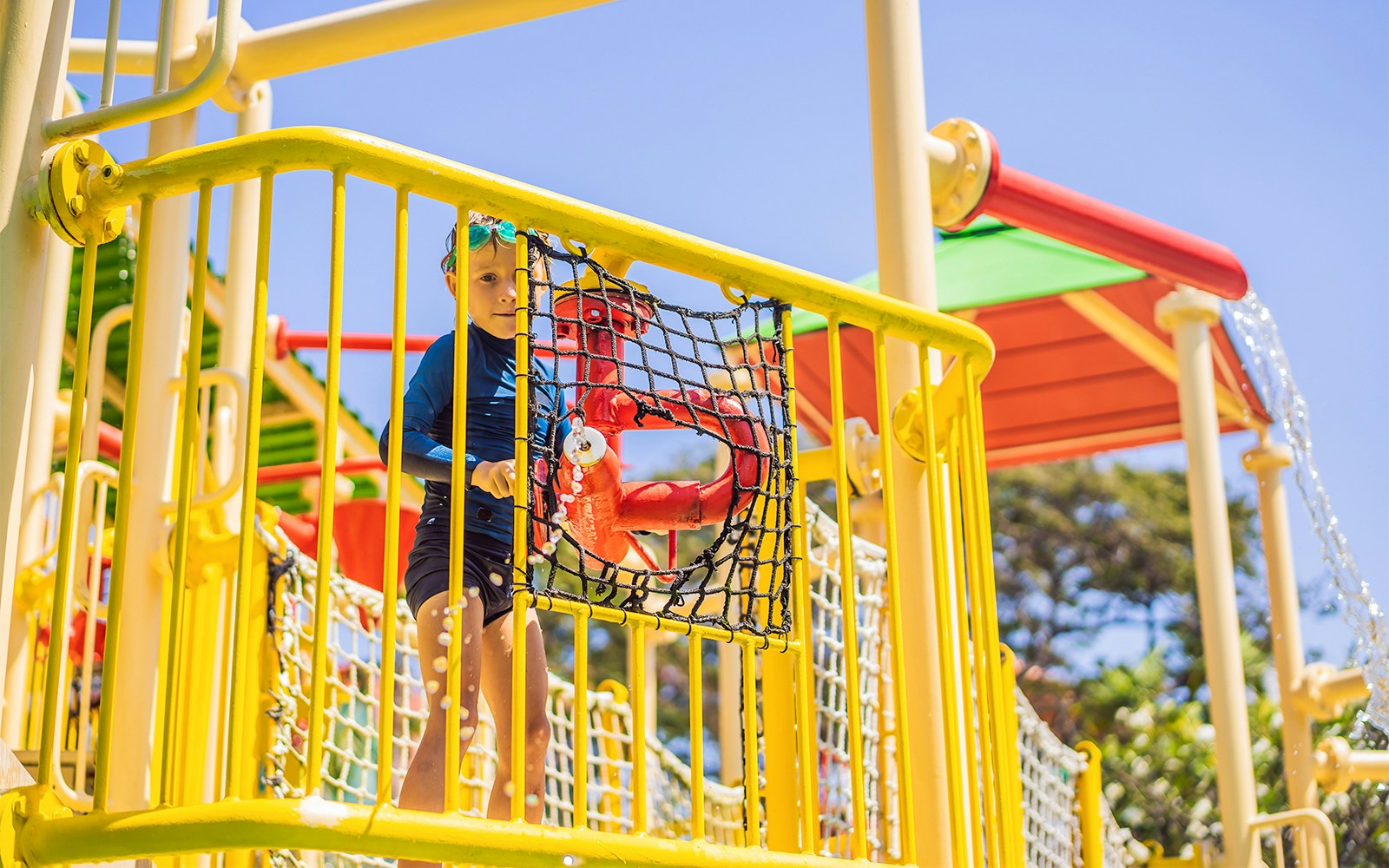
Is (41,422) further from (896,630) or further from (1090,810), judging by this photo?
(1090,810)

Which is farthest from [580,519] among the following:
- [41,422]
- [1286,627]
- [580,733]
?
[1286,627]

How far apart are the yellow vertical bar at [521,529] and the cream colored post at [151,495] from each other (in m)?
1.35

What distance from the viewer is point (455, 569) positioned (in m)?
1.94

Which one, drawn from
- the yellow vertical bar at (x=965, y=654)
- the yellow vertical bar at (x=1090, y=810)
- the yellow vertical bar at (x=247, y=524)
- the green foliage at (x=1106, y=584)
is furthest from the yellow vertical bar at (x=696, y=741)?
the green foliage at (x=1106, y=584)

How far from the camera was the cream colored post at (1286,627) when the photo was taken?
17.3ft

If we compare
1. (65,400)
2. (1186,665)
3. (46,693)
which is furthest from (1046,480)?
(46,693)

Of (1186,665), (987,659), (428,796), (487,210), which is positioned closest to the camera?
(487,210)

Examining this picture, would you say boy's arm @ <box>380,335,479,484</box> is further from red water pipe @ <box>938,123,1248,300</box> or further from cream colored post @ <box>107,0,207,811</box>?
red water pipe @ <box>938,123,1248,300</box>

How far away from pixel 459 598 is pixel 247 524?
0.90 feet

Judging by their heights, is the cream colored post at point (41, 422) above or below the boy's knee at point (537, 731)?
above

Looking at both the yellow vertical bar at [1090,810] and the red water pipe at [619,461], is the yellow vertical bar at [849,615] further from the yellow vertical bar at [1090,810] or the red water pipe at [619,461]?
the yellow vertical bar at [1090,810]

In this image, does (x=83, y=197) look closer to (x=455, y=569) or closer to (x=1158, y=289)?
(x=455, y=569)

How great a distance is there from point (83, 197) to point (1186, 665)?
18094 mm

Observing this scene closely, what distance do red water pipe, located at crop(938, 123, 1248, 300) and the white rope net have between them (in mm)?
948
